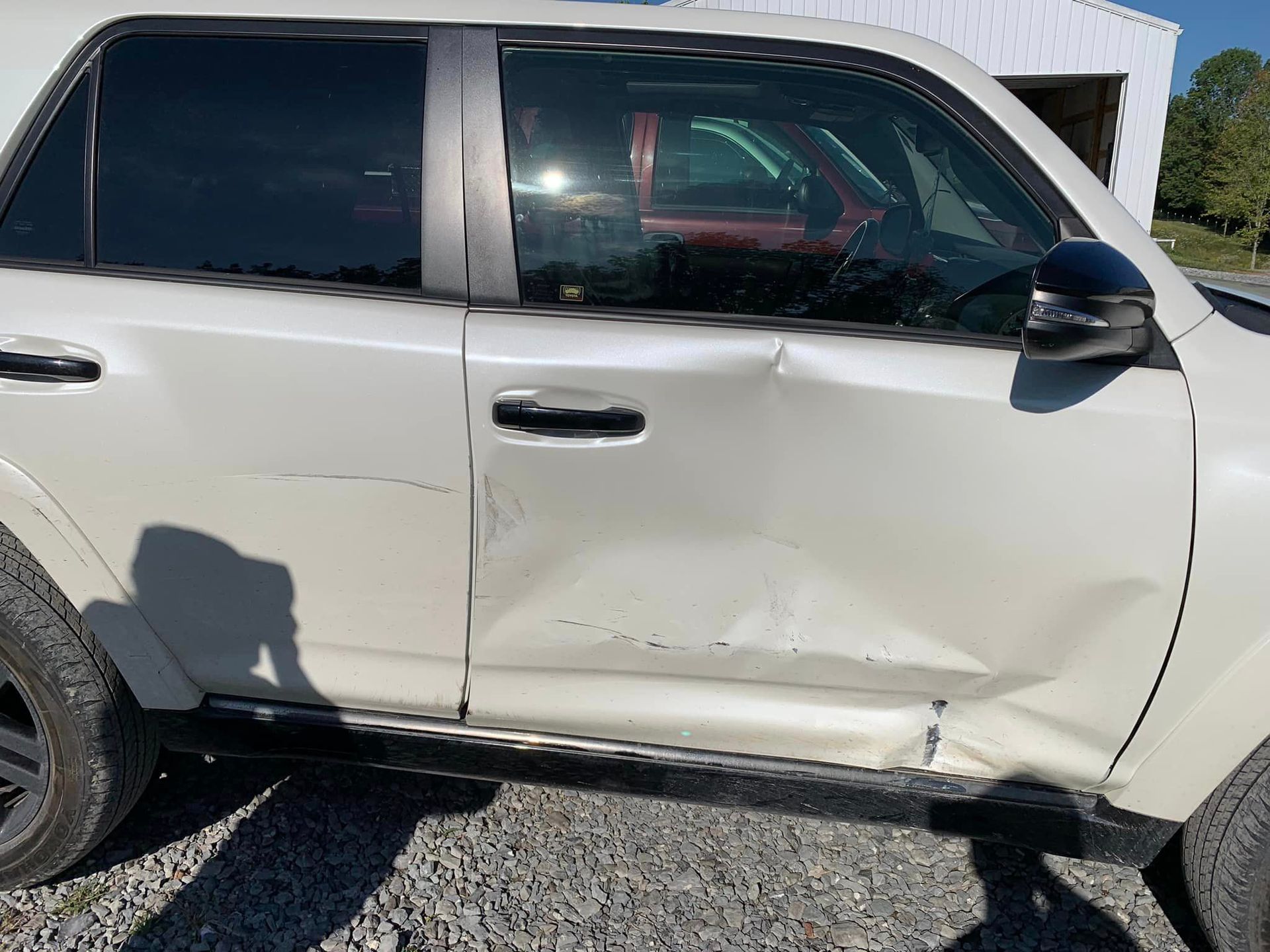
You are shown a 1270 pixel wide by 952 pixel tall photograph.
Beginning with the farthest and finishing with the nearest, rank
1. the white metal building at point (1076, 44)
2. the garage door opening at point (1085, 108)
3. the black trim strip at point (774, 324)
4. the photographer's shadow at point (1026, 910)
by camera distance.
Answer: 1. the garage door opening at point (1085, 108)
2. the white metal building at point (1076, 44)
3. the photographer's shadow at point (1026, 910)
4. the black trim strip at point (774, 324)

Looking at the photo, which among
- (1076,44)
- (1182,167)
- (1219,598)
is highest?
(1182,167)

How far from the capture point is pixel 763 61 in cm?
181

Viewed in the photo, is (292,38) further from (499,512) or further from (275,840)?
(275,840)

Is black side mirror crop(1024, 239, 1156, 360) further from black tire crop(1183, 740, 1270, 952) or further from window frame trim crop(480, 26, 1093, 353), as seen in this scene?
black tire crop(1183, 740, 1270, 952)

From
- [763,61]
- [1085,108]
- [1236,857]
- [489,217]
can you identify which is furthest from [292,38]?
[1085,108]

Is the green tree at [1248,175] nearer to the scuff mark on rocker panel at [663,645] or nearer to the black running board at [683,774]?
the black running board at [683,774]

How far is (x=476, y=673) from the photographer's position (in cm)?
189

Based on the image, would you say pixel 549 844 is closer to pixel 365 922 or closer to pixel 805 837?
pixel 365 922

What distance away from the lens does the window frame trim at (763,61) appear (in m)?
1.71

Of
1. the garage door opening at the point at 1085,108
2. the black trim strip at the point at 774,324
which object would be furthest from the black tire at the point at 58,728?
the garage door opening at the point at 1085,108

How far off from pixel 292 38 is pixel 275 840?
6.16 feet

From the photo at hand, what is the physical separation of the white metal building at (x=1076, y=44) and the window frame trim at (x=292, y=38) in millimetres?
15399

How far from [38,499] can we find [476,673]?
0.93 metres

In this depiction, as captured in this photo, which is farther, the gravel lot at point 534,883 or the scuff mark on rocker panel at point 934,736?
the gravel lot at point 534,883
